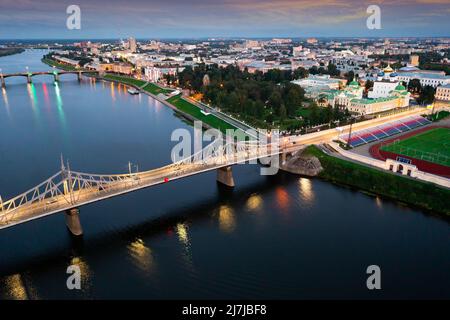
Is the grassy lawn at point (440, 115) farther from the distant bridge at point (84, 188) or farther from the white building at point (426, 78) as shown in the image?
the distant bridge at point (84, 188)

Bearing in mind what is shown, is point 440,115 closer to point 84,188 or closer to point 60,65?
point 84,188

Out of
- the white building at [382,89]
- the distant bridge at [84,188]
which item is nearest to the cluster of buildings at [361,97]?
the white building at [382,89]

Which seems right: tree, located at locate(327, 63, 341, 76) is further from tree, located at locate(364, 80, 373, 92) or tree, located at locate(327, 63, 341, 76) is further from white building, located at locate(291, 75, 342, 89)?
tree, located at locate(364, 80, 373, 92)

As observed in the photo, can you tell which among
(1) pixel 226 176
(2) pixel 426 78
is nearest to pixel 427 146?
(1) pixel 226 176

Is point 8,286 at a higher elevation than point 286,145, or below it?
below

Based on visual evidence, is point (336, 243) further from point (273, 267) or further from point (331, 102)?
point (331, 102)

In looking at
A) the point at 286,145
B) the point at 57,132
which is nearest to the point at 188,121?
the point at 57,132
